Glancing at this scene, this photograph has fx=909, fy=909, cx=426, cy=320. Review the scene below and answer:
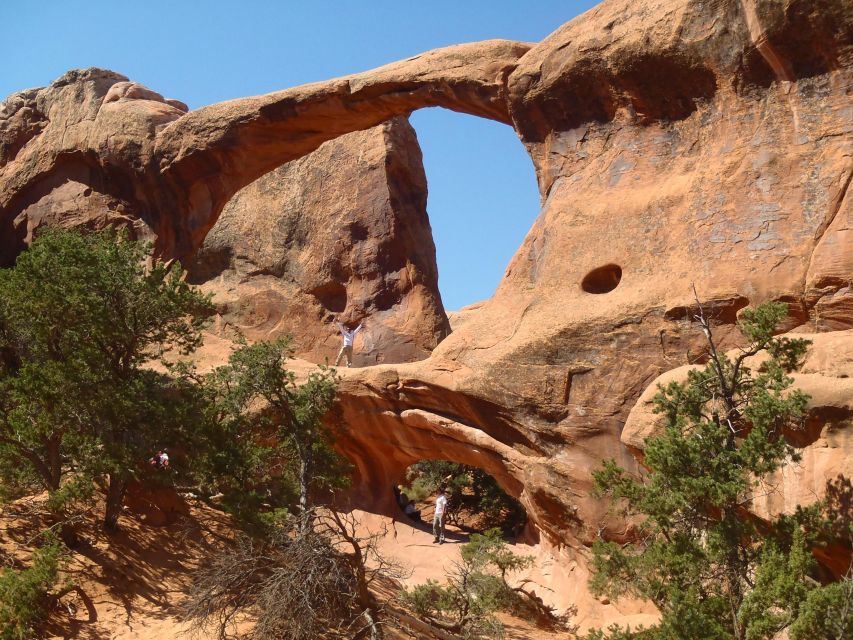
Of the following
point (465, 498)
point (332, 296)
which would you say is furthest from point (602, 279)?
point (332, 296)

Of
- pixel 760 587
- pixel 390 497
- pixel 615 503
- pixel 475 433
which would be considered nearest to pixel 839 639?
pixel 760 587

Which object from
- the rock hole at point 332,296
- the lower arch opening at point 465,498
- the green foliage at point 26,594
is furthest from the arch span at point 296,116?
the green foliage at point 26,594

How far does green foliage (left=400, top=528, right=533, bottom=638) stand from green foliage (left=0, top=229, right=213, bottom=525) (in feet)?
12.3

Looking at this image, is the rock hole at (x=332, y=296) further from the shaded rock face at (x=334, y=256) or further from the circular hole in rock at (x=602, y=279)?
the circular hole in rock at (x=602, y=279)

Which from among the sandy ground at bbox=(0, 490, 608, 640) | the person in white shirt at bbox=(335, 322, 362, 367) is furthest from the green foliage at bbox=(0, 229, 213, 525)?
the person in white shirt at bbox=(335, 322, 362, 367)

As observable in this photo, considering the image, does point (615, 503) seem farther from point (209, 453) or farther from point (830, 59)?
point (830, 59)

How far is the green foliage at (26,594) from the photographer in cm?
977

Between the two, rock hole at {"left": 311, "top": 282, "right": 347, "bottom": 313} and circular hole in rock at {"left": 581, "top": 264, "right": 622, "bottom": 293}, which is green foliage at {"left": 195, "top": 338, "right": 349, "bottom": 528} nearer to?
circular hole in rock at {"left": 581, "top": 264, "right": 622, "bottom": 293}

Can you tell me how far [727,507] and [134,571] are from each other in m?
7.78

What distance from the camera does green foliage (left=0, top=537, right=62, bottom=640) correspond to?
32.0 feet

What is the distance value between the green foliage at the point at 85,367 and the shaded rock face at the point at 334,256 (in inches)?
288

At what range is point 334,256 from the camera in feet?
67.7

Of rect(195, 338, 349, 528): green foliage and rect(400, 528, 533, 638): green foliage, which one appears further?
rect(195, 338, 349, 528): green foliage

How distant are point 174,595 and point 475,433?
4.54 metres
